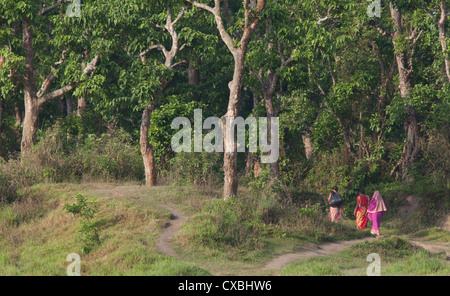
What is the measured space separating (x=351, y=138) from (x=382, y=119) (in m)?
1.41

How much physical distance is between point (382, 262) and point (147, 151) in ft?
29.5

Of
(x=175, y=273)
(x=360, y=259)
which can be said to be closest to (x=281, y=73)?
(x=360, y=259)

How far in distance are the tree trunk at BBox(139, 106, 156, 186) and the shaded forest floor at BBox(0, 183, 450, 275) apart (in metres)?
1.35

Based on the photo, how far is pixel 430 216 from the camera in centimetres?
1880

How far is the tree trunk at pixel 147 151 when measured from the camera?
19203 mm

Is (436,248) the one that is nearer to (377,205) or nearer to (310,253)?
(377,205)

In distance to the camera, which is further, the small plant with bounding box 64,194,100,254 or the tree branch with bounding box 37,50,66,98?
the tree branch with bounding box 37,50,66,98

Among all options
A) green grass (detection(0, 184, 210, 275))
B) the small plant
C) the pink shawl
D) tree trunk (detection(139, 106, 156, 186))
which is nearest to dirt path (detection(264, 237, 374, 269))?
the pink shawl

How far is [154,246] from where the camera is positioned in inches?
515

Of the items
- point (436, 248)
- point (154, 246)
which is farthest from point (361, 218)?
point (154, 246)

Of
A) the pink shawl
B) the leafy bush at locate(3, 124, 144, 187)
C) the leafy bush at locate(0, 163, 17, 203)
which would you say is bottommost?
the pink shawl

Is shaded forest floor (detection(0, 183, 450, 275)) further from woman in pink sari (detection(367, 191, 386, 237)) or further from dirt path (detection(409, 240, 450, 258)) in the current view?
woman in pink sari (detection(367, 191, 386, 237))

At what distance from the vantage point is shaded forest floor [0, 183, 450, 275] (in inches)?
468

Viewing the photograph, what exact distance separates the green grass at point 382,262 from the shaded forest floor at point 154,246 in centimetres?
2
